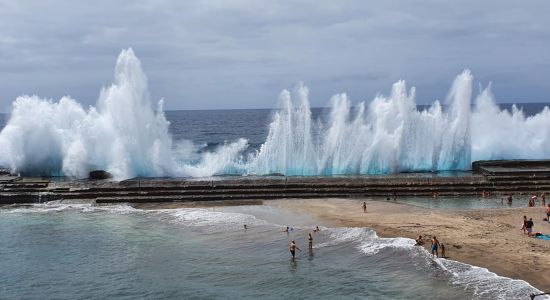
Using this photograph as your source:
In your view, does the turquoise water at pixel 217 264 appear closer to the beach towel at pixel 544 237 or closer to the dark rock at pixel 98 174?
the beach towel at pixel 544 237

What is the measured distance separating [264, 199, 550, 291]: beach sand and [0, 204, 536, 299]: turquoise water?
3.13 feet

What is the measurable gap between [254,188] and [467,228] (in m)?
14.0

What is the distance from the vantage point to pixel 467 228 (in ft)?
77.4

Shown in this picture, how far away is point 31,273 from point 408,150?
105 ft

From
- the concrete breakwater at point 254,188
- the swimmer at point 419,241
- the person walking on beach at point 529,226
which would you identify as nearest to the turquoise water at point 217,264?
the swimmer at point 419,241

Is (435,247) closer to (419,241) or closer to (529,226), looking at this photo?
(419,241)

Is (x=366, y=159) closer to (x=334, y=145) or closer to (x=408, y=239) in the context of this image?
(x=334, y=145)

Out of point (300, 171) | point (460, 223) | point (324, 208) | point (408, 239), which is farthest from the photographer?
point (300, 171)

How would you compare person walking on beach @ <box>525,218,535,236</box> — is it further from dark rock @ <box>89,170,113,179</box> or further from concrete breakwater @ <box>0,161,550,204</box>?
dark rock @ <box>89,170,113,179</box>

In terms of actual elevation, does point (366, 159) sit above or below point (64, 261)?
above

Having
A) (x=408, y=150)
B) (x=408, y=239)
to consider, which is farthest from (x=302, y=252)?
(x=408, y=150)

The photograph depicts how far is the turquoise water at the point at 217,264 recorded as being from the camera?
1730cm

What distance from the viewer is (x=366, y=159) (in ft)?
140

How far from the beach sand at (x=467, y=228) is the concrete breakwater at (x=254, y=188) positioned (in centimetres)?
202
